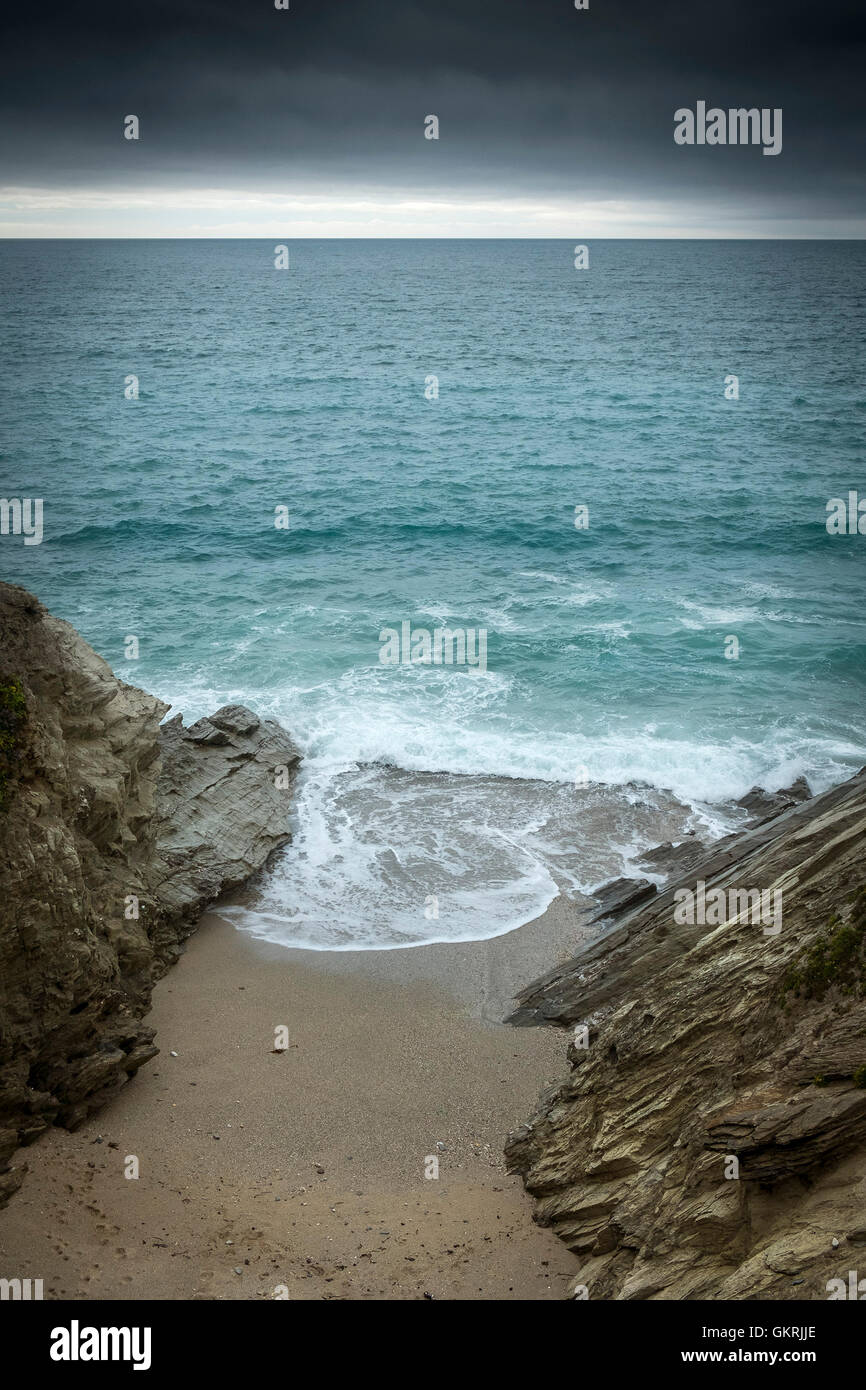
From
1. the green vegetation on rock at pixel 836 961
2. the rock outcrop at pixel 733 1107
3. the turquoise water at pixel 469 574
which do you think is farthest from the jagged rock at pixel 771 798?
the green vegetation on rock at pixel 836 961

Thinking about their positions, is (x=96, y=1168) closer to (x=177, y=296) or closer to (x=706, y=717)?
(x=706, y=717)

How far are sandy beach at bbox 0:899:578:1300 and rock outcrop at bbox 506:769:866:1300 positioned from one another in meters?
0.94

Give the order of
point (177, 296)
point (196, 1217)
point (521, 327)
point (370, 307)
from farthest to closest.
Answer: point (177, 296), point (370, 307), point (521, 327), point (196, 1217)

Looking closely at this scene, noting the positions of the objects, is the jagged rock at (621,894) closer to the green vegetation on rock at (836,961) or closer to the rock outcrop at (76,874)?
the rock outcrop at (76,874)

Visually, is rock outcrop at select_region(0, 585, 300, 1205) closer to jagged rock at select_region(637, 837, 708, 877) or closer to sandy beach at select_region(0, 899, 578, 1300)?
sandy beach at select_region(0, 899, 578, 1300)

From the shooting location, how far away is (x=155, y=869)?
1795 centimetres

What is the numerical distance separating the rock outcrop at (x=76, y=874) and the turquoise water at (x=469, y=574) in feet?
7.78

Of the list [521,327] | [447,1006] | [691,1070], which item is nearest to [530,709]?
A: [447,1006]

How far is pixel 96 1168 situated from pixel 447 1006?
250 inches

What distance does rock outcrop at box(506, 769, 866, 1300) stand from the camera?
27.6 feet

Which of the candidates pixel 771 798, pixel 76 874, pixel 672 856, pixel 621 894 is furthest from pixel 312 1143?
pixel 771 798

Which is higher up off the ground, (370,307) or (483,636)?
(370,307)

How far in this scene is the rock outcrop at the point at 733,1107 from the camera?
8414 millimetres

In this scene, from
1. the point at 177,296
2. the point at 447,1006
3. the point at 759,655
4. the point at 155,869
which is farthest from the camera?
the point at 177,296
